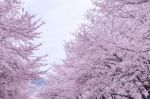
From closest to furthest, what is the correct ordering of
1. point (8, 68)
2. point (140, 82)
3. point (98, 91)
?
1. point (8, 68)
2. point (140, 82)
3. point (98, 91)

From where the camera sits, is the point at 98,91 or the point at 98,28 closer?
the point at 98,28

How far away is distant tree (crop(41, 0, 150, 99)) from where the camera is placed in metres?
A: 14.1

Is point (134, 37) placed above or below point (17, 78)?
above

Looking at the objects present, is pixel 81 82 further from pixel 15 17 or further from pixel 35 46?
pixel 15 17

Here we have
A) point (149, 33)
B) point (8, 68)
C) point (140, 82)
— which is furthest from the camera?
point (140, 82)

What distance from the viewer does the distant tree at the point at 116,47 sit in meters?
14.1

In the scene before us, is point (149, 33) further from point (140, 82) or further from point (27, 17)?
point (27, 17)

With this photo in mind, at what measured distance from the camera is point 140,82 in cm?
1608

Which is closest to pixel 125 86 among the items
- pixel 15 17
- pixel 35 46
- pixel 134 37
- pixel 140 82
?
pixel 140 82

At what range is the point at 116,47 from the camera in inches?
591

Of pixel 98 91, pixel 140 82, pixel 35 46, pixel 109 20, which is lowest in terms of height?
pixel 98 91

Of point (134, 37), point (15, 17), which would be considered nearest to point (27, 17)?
point (15, 17)

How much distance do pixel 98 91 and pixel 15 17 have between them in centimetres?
627

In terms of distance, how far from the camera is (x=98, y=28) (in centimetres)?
1798
